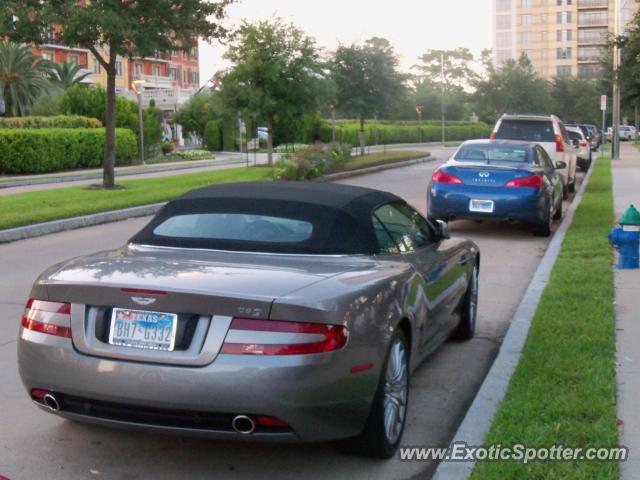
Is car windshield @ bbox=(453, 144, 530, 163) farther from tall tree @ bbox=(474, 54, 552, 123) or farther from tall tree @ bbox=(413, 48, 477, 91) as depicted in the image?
tall tree @ bbox=(413, 48, 477, 91)

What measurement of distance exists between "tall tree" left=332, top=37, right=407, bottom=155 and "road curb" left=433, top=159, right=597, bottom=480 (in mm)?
31414

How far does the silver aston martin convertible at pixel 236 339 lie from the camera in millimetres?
4406

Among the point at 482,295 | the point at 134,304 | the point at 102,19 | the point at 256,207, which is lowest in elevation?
the point at 482,295

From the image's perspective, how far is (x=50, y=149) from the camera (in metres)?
33.8

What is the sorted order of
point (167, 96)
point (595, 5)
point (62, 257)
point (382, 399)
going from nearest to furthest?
1. point (382, 399)
2. point (62, 257)
3. point (167, 96)
4. point (595, 5)

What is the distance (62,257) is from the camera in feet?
42.2

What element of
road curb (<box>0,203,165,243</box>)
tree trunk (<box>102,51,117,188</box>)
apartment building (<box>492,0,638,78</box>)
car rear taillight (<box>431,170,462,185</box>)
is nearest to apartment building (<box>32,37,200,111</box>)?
A: tree trunk (<box>102,51,117,188</box>)

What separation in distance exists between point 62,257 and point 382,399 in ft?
29.0

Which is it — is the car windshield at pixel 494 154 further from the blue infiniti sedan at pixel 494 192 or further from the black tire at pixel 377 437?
the black tire at pixel 377 437

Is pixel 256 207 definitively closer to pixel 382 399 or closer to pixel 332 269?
pixel 332 269

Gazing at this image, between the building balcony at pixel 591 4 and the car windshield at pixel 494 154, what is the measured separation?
4690 inches

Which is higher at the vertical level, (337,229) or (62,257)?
(337,229)

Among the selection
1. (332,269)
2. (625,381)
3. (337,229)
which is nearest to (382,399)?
(332,269)

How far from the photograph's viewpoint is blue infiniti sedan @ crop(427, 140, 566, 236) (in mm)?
14172
